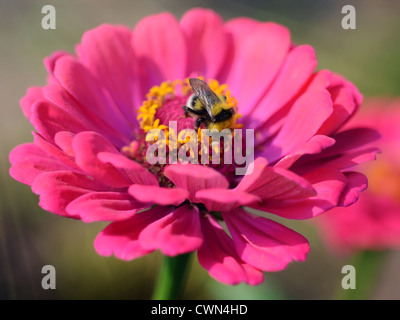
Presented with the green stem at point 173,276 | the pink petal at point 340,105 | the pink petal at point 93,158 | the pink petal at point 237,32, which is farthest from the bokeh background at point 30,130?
the pink petal at point 93,158

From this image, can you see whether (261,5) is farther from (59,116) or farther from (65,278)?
(59,116)

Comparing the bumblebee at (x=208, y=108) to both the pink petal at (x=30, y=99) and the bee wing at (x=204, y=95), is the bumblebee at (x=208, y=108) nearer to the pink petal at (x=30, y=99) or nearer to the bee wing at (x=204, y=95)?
the bee wing at (x=204, y=95)

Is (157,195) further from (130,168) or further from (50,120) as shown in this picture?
(50,120)

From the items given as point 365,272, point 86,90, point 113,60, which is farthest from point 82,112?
point 365,272

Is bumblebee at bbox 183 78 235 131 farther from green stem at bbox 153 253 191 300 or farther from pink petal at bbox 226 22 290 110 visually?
green stem at bbox 153 253 191 300

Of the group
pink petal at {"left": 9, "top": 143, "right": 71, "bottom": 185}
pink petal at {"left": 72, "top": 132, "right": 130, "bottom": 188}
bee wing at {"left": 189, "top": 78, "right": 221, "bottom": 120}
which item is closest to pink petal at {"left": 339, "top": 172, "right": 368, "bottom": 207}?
bee wing at {"left": 189, "top": 78, "right": 221, "bottom": 120}
